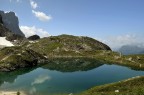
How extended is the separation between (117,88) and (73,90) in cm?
2340

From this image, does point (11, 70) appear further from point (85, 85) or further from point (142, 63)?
point (142, 63)

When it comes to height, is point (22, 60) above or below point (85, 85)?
above

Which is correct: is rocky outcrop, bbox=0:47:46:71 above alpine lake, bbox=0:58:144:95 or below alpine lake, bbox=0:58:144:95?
above

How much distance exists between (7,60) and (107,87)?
118m

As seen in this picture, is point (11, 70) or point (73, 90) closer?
point (73, 90)

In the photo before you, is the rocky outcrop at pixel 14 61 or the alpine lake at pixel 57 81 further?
the rocky outcrop at pixel 14 61

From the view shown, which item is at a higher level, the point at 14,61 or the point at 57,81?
the point at 14,61

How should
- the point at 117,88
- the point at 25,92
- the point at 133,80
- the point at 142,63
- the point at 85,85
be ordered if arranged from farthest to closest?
the point at 142,63 → the point at 85,85 → the point at 25,92 → the point at 133,80 → the point at 117,88

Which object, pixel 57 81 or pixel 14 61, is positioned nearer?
pixel 57 81

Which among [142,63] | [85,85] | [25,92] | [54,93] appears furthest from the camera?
[142,63]

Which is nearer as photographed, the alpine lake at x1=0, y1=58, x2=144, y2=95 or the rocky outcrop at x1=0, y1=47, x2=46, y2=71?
the alpine lake at x1=0, y1=58, x2=144, y2=95

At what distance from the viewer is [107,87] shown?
251 feet

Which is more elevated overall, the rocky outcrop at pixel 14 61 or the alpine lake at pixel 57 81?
the rocky outcrop at pixel 14 61

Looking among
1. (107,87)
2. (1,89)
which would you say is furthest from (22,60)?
(107,87)
